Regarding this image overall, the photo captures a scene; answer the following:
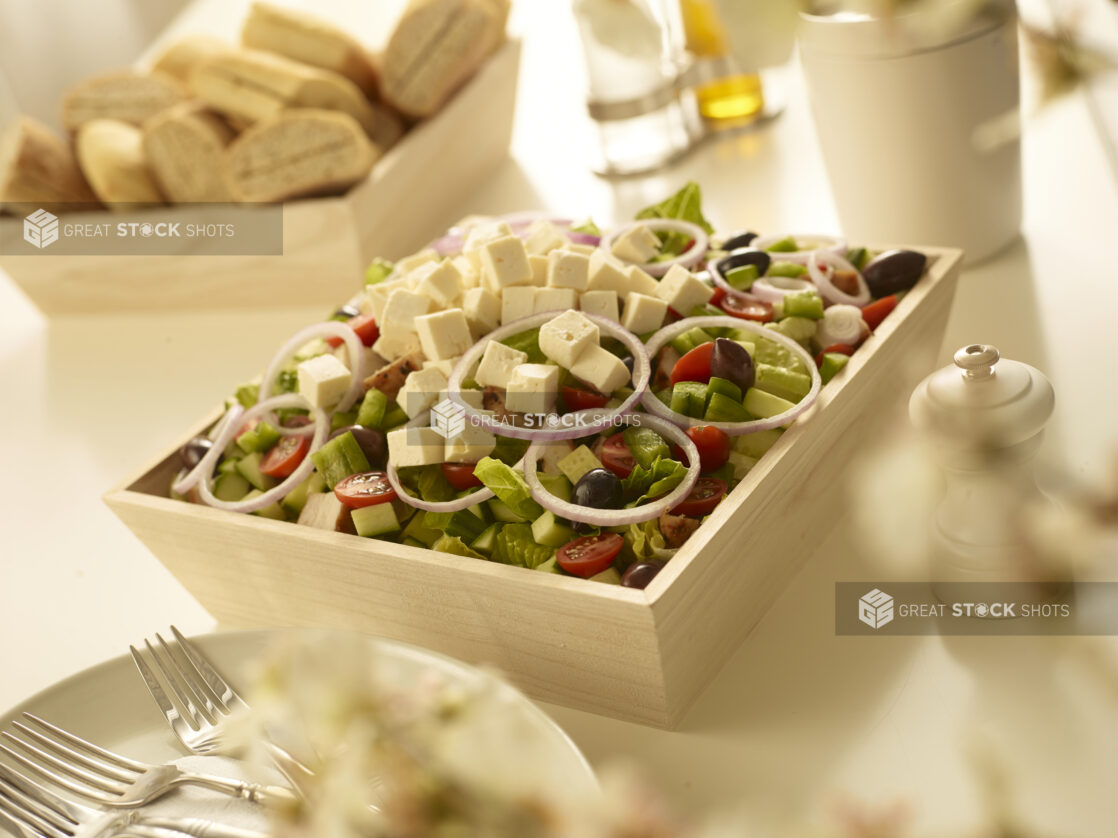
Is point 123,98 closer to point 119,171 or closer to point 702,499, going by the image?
point 119,171

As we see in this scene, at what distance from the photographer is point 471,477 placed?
96 centimetres

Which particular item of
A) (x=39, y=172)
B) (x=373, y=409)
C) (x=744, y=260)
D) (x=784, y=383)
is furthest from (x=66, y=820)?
(x=39, y=172)

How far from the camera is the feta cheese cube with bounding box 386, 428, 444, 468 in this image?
3.16 ft

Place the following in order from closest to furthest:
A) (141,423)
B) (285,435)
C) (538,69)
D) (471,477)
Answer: (471,477) → (285,435) → (141,423) → (538,69)

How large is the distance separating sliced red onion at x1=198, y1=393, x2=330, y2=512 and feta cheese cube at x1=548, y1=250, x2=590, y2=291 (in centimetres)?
25

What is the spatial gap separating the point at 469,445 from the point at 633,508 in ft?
0.54

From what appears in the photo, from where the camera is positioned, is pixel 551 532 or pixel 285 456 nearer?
pixel 551 532

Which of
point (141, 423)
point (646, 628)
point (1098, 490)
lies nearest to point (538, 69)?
point (141, 423)

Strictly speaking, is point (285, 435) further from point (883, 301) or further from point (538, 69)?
point (538, 69)

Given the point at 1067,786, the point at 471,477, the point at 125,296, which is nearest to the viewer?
the point at 1067,786

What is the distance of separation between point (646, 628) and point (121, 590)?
→ 0.68 meters

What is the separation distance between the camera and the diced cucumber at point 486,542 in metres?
0.92

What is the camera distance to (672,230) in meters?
1.23

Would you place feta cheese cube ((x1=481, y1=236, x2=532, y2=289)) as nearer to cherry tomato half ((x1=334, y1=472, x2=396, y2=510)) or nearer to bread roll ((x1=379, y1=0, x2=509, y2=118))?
cherry tomato half ((x1=334, y1=472, x2=396, y2=510))
